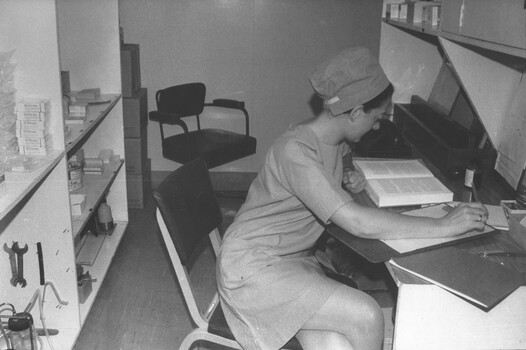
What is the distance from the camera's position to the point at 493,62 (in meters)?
2.54

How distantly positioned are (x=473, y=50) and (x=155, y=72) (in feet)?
8.39

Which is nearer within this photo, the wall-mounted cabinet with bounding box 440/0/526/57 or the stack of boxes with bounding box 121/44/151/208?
the wall-mounted cabinet with bounding box 440/0/526/57

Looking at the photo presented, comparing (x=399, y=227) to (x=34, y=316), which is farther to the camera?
(x=34, y=316)

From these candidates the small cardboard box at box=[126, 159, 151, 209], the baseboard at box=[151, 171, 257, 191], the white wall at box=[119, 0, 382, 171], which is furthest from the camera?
the baseboard at box=[151, 171, 257, 191]

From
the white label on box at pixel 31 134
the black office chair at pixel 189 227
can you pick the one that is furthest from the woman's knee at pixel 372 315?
the white label on box at pixel 31 134

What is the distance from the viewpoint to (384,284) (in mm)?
2926

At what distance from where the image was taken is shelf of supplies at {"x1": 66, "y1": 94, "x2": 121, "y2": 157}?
2.58 meters

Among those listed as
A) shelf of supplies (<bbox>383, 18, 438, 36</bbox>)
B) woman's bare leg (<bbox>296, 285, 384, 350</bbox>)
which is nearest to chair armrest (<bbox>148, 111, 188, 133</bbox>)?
shelf of supplies (<bbox>383, 18, 438, 36</bbox>)

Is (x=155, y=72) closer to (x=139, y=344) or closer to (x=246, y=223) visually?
(x=139, y=344)

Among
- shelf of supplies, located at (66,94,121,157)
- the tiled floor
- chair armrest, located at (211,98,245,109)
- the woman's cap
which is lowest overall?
the tiled floor

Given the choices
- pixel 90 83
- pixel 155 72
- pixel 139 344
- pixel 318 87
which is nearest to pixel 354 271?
pixel 139 344

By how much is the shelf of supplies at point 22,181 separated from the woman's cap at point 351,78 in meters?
0.99

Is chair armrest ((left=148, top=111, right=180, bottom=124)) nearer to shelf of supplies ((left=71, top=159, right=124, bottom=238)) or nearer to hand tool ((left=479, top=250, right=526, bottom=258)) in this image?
shelf of supplies ((left=71, top=159, right=124, bottom=238))

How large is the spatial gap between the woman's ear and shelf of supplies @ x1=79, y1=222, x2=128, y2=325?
4.86 feet
